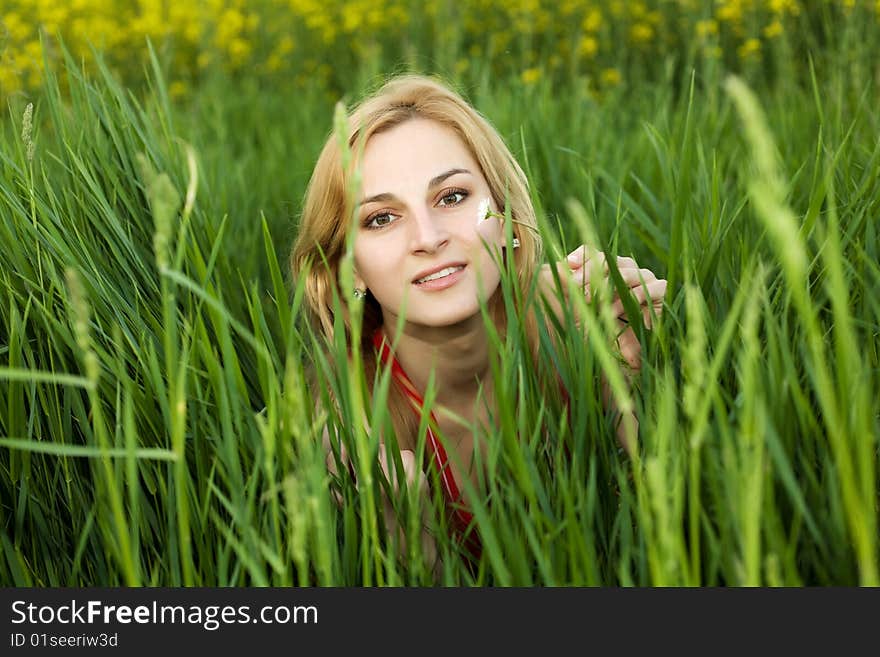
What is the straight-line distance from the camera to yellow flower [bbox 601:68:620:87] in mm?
3914

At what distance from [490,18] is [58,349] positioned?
4316mm

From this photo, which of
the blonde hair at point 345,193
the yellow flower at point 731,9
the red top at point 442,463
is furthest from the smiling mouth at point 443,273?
the yellow flower at point 731,9

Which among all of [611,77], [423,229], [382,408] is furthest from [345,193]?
[611,77]

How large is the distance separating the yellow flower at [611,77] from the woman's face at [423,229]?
2277 mm

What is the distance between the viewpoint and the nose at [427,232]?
1567mm

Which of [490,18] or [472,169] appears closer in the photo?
[472,169]

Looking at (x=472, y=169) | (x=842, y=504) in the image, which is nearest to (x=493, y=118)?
(x=472, y=169)

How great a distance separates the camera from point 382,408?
3.36ft

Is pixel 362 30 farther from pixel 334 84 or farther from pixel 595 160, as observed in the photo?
pixel 595 160

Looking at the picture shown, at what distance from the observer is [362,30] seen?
523cm

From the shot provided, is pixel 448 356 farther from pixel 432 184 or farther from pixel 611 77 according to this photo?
pixel 611 77

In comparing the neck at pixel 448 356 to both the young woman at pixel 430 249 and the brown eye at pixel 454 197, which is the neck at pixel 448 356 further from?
the brown eye at pixel 454 197

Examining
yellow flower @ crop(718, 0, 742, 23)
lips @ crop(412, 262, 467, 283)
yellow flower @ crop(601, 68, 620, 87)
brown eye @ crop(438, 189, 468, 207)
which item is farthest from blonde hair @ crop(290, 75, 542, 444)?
yellow flower @ crop(718, 0, 742, 23)

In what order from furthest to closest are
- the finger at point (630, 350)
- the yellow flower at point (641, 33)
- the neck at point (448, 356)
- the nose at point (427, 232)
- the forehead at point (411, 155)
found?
the yellow flower at point (641, 33), the neck at point (448, 356), the forehead at point (411, 155), the nose at point (427, 232), the finger at point (630, 350)
